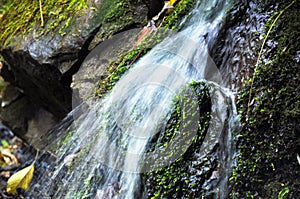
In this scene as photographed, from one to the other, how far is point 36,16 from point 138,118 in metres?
1.62

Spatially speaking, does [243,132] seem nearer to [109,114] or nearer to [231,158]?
[231,158]

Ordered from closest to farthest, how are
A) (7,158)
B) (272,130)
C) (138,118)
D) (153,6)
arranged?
(272,130) → (138,118) → (153,6) → (7,158)

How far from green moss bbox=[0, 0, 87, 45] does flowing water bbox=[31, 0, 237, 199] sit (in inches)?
34.4

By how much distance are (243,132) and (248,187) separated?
0.32m

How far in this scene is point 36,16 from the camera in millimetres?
3457

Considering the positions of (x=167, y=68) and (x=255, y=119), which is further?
(x=167, y=68)

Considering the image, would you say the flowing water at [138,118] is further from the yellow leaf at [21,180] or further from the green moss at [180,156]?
the yellow leaf at [21,180]

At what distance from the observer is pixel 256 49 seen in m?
2.48

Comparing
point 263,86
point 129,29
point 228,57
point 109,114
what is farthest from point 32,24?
point 263,86

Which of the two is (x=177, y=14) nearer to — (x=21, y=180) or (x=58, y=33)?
(x=58, y=33)

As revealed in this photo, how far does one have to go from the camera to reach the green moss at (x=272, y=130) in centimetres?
221

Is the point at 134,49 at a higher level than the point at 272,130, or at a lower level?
higher

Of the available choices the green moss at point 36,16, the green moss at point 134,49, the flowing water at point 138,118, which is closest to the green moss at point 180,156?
the flowing water at point 138,118

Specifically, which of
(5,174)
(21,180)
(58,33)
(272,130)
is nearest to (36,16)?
(58,33)
